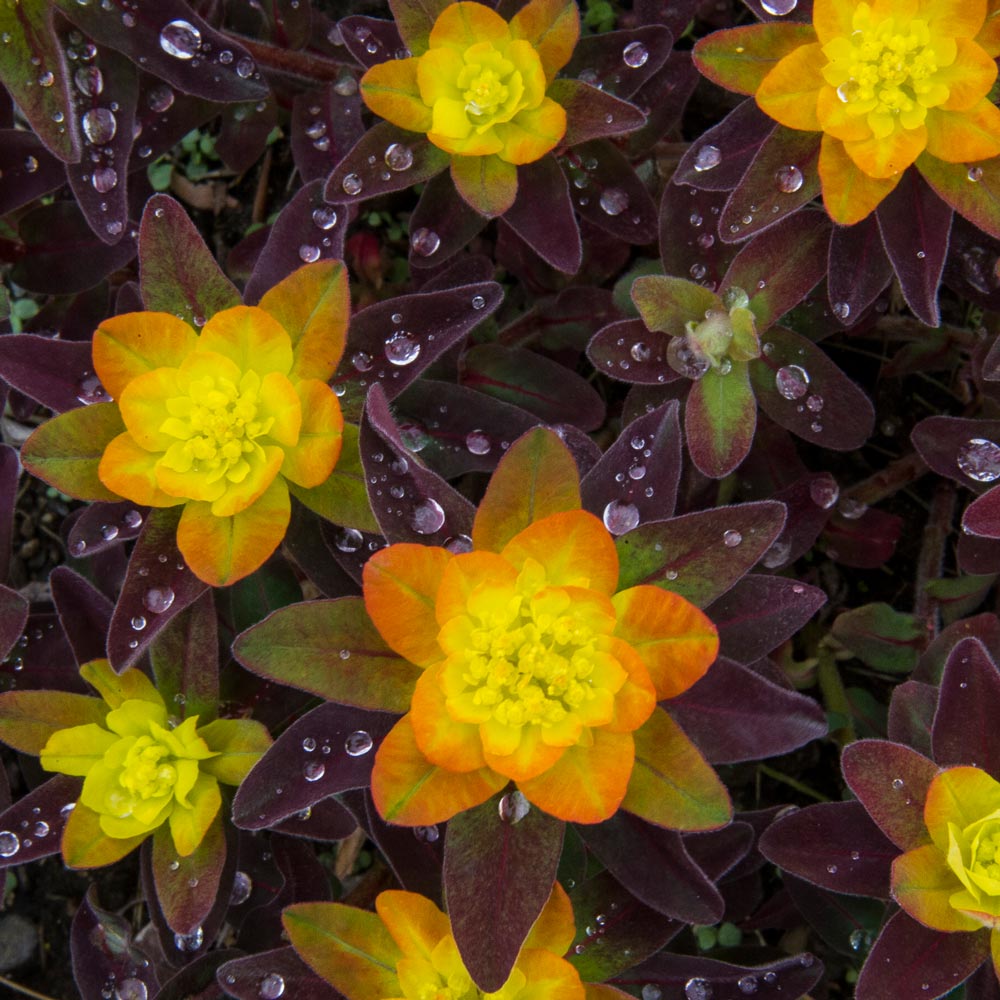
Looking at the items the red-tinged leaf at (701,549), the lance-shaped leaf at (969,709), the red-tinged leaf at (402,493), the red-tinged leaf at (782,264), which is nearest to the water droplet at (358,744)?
the red-tinged leaf at (402,493)

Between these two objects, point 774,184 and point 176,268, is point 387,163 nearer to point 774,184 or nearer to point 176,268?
point 176,268

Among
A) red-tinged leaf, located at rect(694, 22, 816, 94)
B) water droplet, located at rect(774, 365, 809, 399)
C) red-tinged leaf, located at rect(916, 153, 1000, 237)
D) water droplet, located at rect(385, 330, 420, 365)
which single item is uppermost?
red-tinged leaf, located at rect(694, 22, 816, 94)

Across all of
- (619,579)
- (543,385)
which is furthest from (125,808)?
(543,385)

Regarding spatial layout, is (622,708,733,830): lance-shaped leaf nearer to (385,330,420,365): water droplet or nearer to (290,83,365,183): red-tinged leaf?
(385,330,420,365): water droplet

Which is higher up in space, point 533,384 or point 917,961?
point 533,384

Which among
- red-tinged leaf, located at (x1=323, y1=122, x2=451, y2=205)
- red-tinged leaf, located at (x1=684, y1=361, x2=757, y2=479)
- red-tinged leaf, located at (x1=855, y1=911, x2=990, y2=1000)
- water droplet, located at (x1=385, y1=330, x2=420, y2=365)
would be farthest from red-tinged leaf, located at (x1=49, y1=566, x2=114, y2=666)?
red-tinged leaf, located at (x1=855, y1=911, x2=990, y2=1000)

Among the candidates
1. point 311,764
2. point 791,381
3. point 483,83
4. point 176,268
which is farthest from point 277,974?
point 483,83

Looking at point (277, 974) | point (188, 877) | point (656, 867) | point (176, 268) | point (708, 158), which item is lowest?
point (277, 974)

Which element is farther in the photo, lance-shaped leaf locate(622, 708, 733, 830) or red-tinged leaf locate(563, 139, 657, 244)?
red-tinged leaf locate(563, 139, 657, 244)
